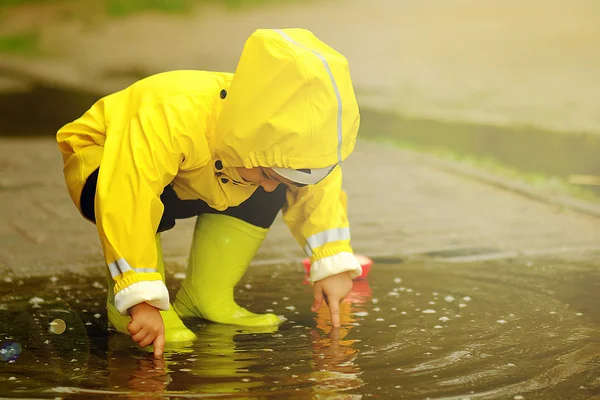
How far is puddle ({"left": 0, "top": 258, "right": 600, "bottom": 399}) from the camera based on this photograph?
5.55 feet

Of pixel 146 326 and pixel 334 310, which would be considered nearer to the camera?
pixel 146 326

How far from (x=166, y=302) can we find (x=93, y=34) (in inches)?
203

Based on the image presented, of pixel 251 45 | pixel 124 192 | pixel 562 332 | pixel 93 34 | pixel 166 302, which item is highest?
pixel 93 34

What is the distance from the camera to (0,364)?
5.96 feet

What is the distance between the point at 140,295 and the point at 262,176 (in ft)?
1.17

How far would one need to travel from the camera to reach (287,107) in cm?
175

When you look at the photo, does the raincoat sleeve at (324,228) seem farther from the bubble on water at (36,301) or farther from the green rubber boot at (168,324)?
the bubble on water at (36,301)

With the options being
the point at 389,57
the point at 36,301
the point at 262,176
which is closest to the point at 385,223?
the point at 36,301

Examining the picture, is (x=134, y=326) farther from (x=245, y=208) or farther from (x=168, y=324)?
(x=245, y=208)

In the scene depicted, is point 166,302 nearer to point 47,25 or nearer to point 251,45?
point 251,45

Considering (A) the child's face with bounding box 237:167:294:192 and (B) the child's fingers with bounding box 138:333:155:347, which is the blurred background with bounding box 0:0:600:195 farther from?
(B) the child's fingers with bounding box 138:333:155:347

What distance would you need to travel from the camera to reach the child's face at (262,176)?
1.88 meters

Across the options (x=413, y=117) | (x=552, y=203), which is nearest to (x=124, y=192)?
(x=552, y=203)

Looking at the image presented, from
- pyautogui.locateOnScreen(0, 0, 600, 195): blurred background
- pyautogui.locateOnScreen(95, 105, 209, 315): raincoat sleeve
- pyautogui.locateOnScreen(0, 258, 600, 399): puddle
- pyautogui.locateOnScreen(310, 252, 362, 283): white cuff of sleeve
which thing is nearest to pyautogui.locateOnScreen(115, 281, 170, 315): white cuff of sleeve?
pyautogui.locateOnScreen(95, 105, 209, 315): raincoat sleeve
